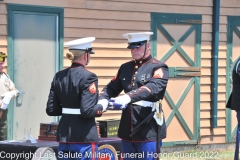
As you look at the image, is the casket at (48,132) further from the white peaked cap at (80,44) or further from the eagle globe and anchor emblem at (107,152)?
the white peaked cap at (80,44)

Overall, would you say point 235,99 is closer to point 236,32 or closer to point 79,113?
point 79,113

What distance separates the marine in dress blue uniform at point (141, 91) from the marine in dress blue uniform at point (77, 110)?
17.3 inches

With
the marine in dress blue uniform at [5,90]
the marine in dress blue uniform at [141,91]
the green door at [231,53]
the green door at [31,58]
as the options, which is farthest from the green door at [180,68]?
the marine in dress blue uniform at [141,91]

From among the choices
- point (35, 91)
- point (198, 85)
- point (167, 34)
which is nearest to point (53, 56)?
point (35, 91)

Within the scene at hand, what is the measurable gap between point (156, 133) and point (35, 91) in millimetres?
3838

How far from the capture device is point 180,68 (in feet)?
37.5

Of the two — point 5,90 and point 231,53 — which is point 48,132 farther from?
point 231,53

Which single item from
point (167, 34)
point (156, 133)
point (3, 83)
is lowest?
point (156, 133)

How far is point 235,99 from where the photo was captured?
7980 millimetres

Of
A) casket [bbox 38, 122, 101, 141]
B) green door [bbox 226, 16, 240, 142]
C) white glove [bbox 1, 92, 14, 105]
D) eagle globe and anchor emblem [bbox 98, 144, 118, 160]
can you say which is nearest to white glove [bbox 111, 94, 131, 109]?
eagle globe and anchor emblem [bbox 98, 144, 118, 160]

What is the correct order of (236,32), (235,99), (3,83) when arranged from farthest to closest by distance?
(236,32) < (3,83) < (235,99)

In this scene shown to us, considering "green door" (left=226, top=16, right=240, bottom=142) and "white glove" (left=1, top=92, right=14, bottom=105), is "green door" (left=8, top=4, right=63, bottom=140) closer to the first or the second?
"white glove" (left=1, top=92, right=14, bottom=105)

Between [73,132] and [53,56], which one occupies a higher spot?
[53,56]

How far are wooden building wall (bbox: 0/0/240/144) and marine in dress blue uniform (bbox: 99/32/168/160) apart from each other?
11.3ft
